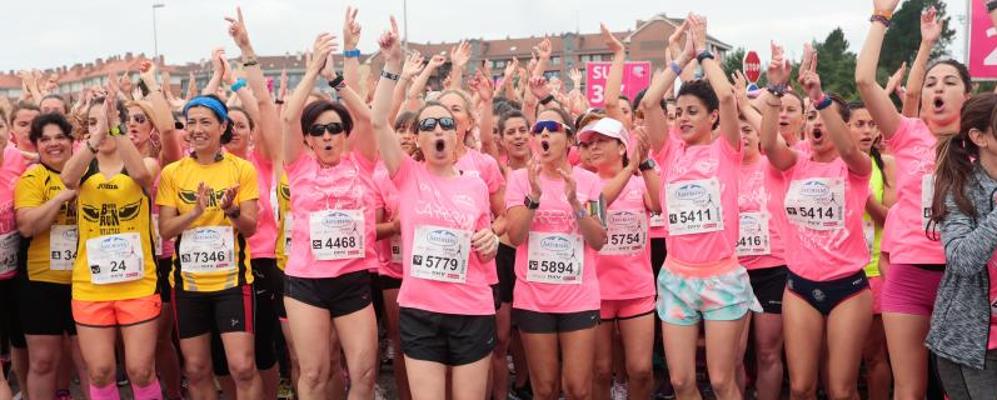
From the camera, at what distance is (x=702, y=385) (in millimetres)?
7793

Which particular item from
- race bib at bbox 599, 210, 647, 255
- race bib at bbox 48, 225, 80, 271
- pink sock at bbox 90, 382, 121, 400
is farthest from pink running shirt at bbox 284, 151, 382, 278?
race bib at bbox 48, 225, 80, 271

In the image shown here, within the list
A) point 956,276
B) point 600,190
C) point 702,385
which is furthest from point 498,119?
point 956,276

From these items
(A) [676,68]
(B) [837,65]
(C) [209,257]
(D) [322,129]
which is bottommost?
(C) [209,257]

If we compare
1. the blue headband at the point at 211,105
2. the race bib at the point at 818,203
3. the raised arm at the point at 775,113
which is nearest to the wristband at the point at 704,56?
the raised arm at the point at 775,113

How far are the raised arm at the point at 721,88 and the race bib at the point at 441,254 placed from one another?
1755 mm

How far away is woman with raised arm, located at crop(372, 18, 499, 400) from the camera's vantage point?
5.14 m

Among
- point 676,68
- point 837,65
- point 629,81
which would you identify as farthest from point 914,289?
point 837,65

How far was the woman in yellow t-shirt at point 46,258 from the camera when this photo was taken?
20.3 ft

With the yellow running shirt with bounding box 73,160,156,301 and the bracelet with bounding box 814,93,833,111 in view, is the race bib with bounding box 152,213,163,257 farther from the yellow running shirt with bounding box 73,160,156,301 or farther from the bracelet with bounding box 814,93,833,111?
the bracelet with bounding box 814,93,833,111

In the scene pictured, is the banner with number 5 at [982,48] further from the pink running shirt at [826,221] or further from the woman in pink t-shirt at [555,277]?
the woman in pink t-shirt at [555,277]

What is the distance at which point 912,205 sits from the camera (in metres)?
5.05

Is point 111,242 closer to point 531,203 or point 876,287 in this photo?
point 531,203

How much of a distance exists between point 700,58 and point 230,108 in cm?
364

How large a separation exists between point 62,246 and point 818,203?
506cm
